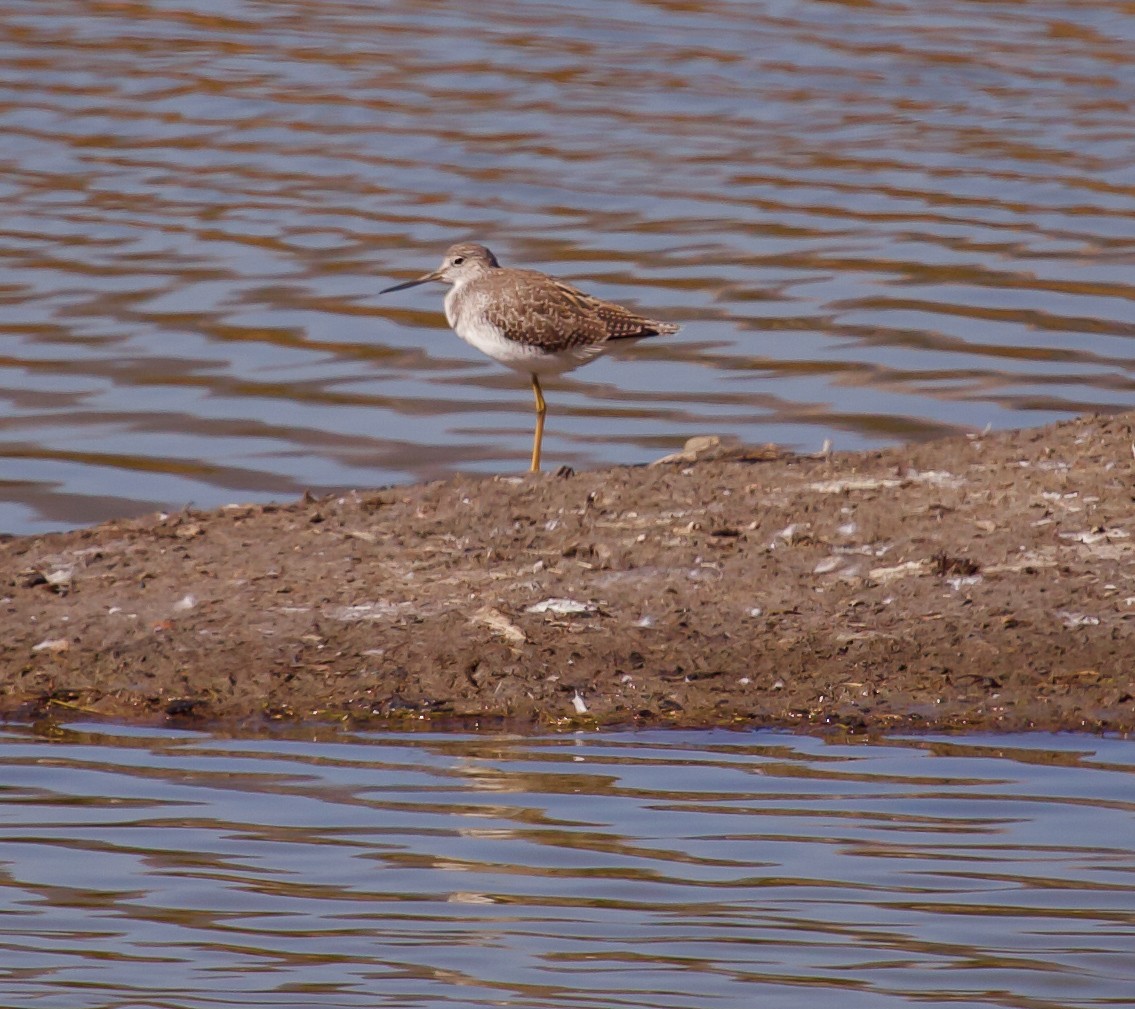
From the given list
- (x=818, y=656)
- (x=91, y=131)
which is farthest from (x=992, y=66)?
(x=818, y=656)

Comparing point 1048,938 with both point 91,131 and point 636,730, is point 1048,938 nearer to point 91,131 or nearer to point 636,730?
point 636,730

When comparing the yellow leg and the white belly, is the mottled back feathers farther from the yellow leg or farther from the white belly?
the yellow leg

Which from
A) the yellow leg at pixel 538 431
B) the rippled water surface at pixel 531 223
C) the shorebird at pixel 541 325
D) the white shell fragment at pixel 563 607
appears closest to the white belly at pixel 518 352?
the shorebird at pixel 541 325

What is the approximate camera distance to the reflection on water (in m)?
4.88

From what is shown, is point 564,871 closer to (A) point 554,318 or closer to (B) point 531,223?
(A) point 554,318

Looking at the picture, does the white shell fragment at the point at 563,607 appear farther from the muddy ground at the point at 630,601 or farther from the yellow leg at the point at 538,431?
the yellow leg at the point at 538,431

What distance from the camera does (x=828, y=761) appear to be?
266 inches

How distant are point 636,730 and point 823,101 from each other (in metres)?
17.0

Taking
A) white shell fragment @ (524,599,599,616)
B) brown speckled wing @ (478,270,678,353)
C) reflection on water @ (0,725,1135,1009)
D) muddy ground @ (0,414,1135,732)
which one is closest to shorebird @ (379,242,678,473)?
brown speckled wing @ (478,270,678,353)

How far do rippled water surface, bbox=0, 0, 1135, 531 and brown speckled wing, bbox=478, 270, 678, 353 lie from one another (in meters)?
1.28

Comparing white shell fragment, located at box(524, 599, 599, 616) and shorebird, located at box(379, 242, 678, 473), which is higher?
shorebird, located at box(379, 242, 678, 473)

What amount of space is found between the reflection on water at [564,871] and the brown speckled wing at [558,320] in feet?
11.2

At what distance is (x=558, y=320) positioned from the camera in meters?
10.2

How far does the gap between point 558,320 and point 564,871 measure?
15.9 feet
